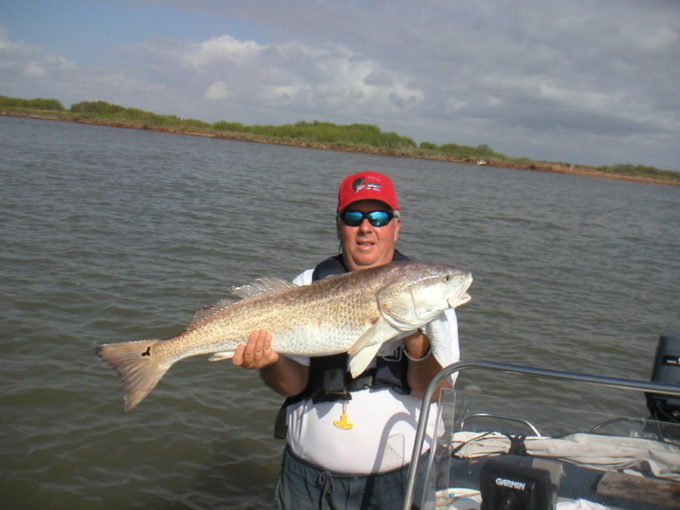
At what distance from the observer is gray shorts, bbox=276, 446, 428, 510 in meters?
3.01

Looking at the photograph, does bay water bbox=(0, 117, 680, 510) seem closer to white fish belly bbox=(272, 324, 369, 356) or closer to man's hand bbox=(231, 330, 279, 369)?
man's hand bbox=(231, 330, 279, 369)

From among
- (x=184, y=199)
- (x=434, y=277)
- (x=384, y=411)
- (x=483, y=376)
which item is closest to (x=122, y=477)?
(x=384, y=411)

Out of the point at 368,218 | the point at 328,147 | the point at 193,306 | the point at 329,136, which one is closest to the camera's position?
the point at 368,218

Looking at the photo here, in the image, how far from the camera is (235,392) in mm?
7215

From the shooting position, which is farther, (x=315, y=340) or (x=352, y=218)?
(x=352, y=218)

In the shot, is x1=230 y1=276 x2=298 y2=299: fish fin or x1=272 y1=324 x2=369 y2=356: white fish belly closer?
x1=272 y1=324 x2=369 y2=356: white fish belly

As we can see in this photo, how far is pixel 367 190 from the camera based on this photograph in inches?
126

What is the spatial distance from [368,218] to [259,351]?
0.92 m

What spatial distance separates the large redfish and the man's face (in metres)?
0.26

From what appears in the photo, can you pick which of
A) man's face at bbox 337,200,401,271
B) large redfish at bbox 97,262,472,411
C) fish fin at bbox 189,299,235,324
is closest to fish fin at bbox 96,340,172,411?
large redfish at bbox 97,262,472,411

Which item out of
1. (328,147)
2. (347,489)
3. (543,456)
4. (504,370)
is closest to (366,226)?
(504,370)

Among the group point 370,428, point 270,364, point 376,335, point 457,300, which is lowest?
point 370,428

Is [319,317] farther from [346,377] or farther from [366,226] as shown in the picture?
[366,226]

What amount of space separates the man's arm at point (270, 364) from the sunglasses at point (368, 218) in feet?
2.48
